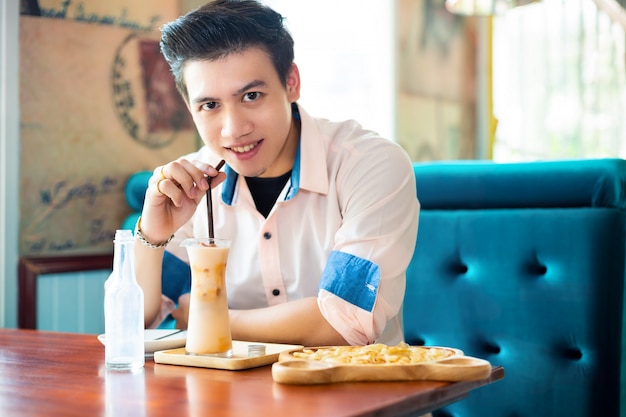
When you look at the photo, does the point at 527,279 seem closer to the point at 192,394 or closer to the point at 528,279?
the point at 528,279

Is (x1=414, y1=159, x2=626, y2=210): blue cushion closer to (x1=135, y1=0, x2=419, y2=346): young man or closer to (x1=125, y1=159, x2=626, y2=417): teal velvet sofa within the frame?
(x1=125, y1=159, x2=626, y2=417): teal velvet sofa

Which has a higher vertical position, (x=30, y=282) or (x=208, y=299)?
(x=208, y=299)

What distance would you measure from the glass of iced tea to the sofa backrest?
1.12 metres

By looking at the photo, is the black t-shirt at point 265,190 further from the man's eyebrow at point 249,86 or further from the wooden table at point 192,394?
the wooden table at point 192,394

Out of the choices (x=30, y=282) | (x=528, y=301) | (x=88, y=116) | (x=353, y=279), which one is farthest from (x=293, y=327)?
(x=88, y=116)

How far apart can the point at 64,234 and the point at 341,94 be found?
2.02 m

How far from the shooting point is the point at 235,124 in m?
1.87

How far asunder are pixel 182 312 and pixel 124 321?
1.97 ft

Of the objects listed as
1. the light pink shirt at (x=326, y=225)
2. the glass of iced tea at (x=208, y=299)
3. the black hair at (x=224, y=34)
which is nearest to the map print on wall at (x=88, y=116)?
the light pink shirt at (x=326, y=225)

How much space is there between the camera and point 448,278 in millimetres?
Answer: 2406

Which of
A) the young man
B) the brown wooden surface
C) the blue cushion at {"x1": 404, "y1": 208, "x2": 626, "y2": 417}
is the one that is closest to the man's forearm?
the young man

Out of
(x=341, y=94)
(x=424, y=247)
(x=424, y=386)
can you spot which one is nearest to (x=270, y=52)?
(x=424, y=247)

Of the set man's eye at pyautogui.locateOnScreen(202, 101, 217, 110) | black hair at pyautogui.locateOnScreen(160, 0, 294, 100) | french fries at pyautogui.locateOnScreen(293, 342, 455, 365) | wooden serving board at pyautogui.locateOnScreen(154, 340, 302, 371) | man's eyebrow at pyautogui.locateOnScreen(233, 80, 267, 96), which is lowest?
wooden serving board at pyautogui.locateOnScreen(154, 340, 302, 371)

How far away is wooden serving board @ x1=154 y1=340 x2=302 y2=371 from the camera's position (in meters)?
1.35
